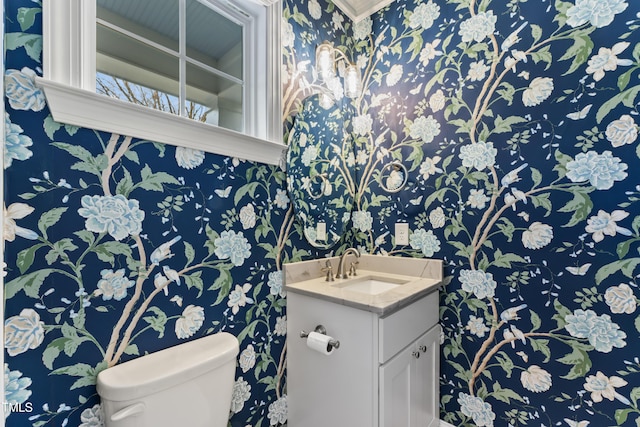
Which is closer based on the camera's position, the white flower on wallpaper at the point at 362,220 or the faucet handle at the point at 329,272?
the faucet handle at the point at 329,272

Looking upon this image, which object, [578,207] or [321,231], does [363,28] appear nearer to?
[321,231]

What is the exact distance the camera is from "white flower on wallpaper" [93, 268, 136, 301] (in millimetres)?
940

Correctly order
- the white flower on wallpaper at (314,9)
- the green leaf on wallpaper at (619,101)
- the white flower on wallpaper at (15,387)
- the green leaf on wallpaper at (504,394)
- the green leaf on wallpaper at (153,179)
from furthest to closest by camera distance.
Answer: the white flower on wallpaper at (314,9), the green leaf on wallpaper at (504,394), the green leaf on wallpaper at (619,101), the green leaf on wallpaper at (153,179), the white flower on wallpaper at (15,387)

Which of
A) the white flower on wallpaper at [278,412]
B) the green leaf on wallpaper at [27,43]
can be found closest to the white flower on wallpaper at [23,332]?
the green leaf on wallpaper at [27,43]

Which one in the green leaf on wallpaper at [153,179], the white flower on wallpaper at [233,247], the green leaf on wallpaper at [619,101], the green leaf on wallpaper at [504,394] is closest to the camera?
the green leaf on wallpaper at [153,179]

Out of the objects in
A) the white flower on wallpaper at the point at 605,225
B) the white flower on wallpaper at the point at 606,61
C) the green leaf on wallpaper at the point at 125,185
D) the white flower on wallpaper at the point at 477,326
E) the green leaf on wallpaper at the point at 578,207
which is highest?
the white flower on wallpaper at the point at 606,61

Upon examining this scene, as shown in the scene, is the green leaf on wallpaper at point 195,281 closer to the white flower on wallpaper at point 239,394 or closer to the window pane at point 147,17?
the white flower on wallpaper at point 239,394

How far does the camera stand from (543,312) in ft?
4.25

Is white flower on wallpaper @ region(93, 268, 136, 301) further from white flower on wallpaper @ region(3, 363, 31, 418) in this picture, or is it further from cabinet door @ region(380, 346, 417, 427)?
cabinet door @ region(380, 346, 417, 427)

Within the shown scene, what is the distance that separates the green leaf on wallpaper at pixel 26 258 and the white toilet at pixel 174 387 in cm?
39

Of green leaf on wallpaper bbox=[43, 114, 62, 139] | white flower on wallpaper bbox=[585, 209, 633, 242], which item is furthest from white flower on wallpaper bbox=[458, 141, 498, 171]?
green leaf on wallpaper bbox=[43, 114, 62, 139]

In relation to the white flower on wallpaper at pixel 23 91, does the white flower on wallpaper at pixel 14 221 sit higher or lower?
lower

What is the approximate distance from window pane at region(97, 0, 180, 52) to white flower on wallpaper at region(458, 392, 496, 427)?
7.17 feet

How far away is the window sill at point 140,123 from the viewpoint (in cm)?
86
